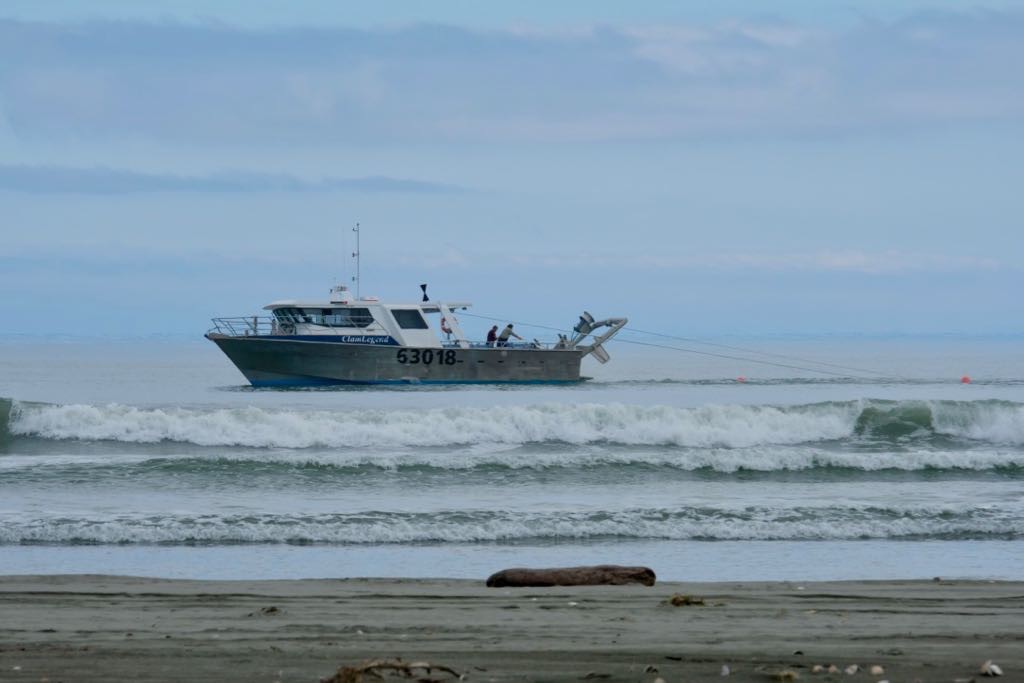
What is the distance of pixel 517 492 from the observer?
16297 millimetres

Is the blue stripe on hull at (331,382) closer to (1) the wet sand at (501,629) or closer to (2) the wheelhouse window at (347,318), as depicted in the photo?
(2) the wheelhouse window at (347,318)

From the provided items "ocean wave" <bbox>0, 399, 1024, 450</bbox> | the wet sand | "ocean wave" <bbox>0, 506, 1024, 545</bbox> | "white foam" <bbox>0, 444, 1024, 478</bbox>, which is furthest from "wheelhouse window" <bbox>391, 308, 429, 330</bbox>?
the wet sand

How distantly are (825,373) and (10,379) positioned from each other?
40.2 metres

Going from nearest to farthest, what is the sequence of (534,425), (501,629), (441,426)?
1. (501,629)
2. (441,426)
3. (534,425)

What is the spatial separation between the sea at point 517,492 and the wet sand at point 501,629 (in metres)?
1.56

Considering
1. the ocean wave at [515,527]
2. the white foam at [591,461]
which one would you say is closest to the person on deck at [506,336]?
the white foam at [591,461]

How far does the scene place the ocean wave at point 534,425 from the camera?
24219 mm

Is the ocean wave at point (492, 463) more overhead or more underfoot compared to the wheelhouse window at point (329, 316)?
more underfoot

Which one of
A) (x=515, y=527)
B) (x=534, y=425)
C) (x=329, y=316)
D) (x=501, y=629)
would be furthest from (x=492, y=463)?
(x=329, y=316)

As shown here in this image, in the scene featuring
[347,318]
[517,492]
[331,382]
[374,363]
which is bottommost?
[517,492]

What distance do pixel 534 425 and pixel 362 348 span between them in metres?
15.8

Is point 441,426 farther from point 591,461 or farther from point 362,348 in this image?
point 362,348

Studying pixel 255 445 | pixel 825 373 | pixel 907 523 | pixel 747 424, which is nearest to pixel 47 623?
pixel 907 523

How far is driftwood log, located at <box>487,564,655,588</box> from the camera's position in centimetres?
891
